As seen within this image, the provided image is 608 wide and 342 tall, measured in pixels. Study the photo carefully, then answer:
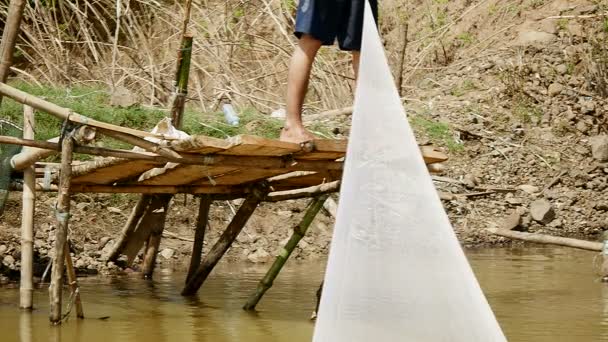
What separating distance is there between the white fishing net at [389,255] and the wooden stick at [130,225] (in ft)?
12.1

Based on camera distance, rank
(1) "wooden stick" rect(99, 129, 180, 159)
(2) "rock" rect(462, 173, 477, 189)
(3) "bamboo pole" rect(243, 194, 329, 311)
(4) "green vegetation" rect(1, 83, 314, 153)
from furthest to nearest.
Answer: (2) "rock" rect(462, 173, 477, 189) < (4) "green vegetation" rect(1, 83, 314, 153) < (3) "bamboo pole" rect(243, 194, 329, 311) < (1) "wooden stick" rect(99, 129, 180, 159)

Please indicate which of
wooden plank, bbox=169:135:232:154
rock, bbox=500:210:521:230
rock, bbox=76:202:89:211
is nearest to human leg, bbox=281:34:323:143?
wooden plank, bbox=169:135:232:154

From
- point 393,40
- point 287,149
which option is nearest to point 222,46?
point 393,40

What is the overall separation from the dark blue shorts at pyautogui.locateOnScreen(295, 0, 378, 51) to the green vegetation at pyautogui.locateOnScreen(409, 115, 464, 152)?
5.52 m

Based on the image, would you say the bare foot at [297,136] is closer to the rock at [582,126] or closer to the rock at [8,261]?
the rock at [8,261]

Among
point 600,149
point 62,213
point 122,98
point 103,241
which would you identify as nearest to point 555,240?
point 62,213

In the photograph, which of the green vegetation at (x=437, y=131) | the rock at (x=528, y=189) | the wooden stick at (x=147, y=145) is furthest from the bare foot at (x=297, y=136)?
the rock at (x=528, y=189)

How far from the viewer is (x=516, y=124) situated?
12211mm

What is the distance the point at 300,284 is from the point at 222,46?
9.98ft

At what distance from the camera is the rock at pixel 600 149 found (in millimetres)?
11812

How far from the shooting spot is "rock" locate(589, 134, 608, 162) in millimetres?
11812

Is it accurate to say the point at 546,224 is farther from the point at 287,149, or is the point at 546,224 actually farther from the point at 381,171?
the point at 381,171

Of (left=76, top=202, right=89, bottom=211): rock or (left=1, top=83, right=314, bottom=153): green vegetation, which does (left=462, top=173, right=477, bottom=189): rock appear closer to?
(left=1, top=83, right=314, bottom=153): green vegetation

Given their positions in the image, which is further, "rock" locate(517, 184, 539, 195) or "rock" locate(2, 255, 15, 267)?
"rock" locate(517, 184, 539, 195)
